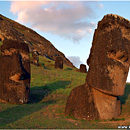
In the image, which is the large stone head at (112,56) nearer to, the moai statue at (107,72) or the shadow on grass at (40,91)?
the moai statue at (107,72)

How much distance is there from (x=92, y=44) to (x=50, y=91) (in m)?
8.20

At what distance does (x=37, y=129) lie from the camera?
7359 mm

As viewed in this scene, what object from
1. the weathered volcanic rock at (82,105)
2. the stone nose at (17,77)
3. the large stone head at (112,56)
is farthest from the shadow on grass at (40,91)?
the large stone head at (112,56)

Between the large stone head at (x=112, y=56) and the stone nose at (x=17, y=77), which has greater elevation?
the large stone head at (x=112, y=56)

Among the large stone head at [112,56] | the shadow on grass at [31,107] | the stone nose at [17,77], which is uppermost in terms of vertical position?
the large stone head at [112,56]

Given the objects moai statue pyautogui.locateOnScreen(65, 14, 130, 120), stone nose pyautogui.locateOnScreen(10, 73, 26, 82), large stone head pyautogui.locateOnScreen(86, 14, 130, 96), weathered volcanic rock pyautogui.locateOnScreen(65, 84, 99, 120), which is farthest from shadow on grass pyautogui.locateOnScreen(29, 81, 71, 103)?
large stone head pyautogui.locateOnScreen(86, 14, 130, 96)

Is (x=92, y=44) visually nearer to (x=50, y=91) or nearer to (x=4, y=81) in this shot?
(x=4, y=81)

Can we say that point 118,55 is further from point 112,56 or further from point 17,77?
point 17,77

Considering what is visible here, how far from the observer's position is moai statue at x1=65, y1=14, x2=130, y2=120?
9383 millimetres

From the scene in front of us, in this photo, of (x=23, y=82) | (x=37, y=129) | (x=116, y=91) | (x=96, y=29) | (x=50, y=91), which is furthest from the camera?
(x=50, y=91)

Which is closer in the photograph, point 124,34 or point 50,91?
point 124,34

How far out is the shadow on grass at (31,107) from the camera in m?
Answer: 9.33

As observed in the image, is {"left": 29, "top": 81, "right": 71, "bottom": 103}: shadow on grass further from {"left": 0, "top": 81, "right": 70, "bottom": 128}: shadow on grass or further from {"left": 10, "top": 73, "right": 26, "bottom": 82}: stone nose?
{"left": 10, "top": 73, "right": 26, "bottom": 82}: stone nose

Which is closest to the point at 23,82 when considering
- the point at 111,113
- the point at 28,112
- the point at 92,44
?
the point at 28,112
